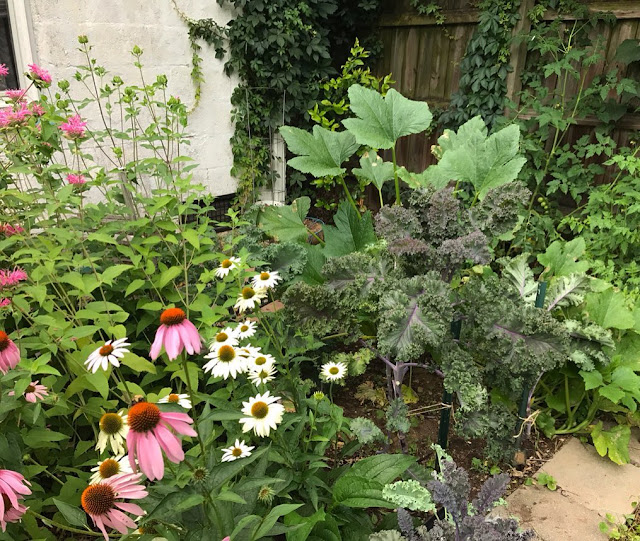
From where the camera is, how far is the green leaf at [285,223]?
2223 mm

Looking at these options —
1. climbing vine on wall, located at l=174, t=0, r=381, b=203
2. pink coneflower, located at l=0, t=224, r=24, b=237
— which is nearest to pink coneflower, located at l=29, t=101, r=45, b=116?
pink coneflower, located at l=0, t=224, r=24, b=237

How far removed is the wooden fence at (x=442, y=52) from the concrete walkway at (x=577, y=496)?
7.10ft

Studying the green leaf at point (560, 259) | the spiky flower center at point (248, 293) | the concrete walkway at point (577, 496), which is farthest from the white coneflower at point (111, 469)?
the green leaf at point (560, 259)

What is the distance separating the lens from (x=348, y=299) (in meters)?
1.57

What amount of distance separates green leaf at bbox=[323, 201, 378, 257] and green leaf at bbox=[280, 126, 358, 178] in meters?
0.24

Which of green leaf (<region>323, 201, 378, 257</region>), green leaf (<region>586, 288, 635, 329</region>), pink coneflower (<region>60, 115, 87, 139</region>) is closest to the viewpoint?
pink coneflower (<region>60, 115, 87, 139</region>)

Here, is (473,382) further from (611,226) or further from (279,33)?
(279,33)

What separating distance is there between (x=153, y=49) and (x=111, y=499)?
3293mm

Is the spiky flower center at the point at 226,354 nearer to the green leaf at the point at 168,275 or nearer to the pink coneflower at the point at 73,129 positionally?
the green leaf at the point at 168,275

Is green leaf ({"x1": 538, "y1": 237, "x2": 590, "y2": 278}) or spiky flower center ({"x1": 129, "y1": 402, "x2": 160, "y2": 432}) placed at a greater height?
spiky flower center ({"x1": 129, "y1": 402, "x2": 160, "y2": 432})

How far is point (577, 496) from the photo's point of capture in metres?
1.60

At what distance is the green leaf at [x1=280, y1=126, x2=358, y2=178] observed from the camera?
2254mm

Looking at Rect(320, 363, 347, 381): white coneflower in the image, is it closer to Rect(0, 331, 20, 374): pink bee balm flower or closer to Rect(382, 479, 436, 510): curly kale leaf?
Rect(382, 479, 436, 510): curly kale leaf

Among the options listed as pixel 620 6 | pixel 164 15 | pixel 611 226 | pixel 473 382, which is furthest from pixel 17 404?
pixel 620 6
